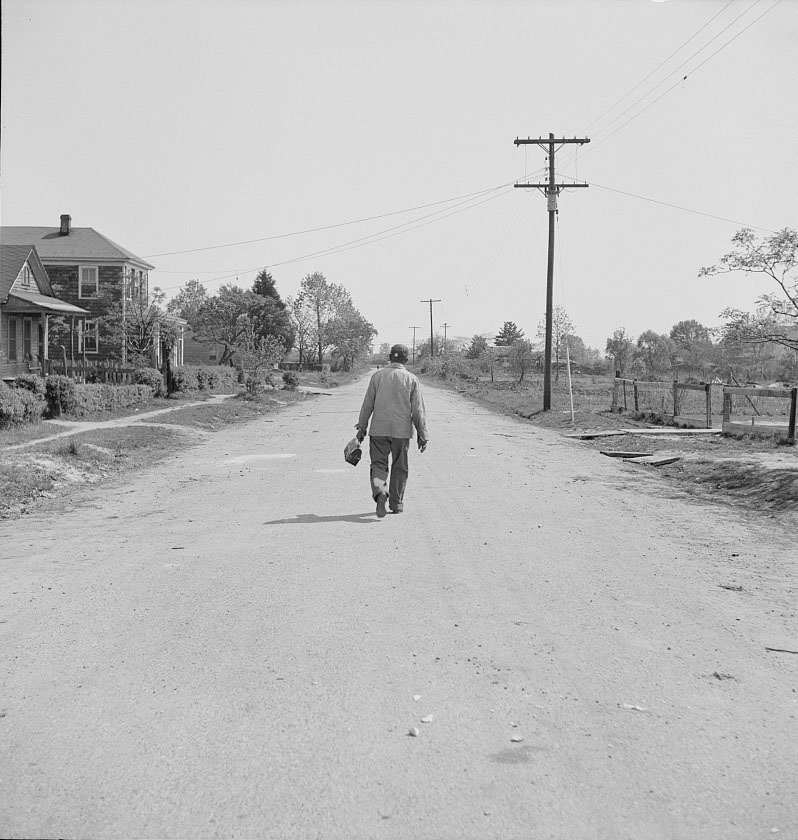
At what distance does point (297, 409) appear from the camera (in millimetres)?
33875

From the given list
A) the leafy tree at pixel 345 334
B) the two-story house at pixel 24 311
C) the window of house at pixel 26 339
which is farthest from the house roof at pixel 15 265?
the leafy tree at pixel 345 334

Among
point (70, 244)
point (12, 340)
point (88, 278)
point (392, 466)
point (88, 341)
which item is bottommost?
point (392, 466)

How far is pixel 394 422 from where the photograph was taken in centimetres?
977

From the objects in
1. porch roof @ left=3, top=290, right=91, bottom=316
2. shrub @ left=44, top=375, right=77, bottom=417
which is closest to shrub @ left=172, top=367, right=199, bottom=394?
porch roof @ left=3, top=290, right=91, bottom=316

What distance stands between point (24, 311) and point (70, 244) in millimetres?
13587

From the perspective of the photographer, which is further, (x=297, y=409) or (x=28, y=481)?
(x=297, y=409)

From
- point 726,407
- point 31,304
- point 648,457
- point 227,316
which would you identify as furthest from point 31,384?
point 227,316

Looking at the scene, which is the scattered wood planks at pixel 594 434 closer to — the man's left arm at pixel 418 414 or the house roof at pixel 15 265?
the man's left arm at pixel 418 414

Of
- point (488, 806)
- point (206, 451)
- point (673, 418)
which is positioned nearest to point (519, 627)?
point (488, 806)

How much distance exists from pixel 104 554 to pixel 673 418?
1906 cm

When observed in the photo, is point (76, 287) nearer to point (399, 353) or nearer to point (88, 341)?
point (88, 341)

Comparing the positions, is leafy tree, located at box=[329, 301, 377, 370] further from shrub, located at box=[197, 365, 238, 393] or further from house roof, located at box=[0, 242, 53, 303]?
house roof, located at box=[0, 242, 53, 303]

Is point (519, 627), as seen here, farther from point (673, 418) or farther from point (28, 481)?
point (673, 418)

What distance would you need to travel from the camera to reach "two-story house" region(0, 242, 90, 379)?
Answer: 35250mm
